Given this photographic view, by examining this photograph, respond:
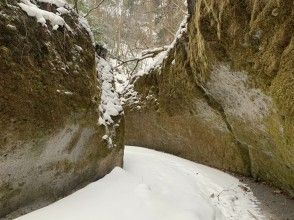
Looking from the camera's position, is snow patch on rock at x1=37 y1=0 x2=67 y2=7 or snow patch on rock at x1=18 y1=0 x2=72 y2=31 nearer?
snow patch on rock at x1=18 y1=0 x2=72 y2=31

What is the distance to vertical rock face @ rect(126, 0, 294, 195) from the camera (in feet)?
21.2

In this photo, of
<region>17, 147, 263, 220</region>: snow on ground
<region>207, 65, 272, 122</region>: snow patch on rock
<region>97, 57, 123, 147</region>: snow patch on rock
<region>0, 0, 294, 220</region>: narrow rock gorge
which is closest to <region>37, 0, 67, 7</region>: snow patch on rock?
<region>0, 0, 294, 220</region>: narrow rock gorge

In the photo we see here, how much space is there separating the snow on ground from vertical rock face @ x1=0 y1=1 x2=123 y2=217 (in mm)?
329

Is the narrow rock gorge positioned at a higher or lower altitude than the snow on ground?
higher

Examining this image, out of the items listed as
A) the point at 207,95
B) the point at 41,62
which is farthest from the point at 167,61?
the point at 41,62

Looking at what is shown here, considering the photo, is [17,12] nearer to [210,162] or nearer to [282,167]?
[282,167]

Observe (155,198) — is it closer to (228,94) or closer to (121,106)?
(121,106)

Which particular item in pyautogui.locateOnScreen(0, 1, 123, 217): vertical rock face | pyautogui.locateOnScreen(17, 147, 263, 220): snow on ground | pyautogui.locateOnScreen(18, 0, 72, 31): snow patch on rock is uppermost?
pyautogui.locateOnScreen(18, 0, 72, 31): snow patch on rock

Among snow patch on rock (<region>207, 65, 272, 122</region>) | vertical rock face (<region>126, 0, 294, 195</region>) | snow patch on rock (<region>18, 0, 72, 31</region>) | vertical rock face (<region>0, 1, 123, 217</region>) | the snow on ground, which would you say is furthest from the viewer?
snow patch on rock (<region>207, 65, 272, 122</region>)

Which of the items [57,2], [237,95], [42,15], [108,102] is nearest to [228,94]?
[237,95]

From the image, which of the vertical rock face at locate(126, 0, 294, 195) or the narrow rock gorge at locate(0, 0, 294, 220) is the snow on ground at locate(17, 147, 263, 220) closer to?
the narrow rock gorge at locate(0, 0, 294, 220)

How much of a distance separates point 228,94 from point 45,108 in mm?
4593

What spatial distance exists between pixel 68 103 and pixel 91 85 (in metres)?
1.00

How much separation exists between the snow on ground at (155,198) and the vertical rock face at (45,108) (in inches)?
12.9
